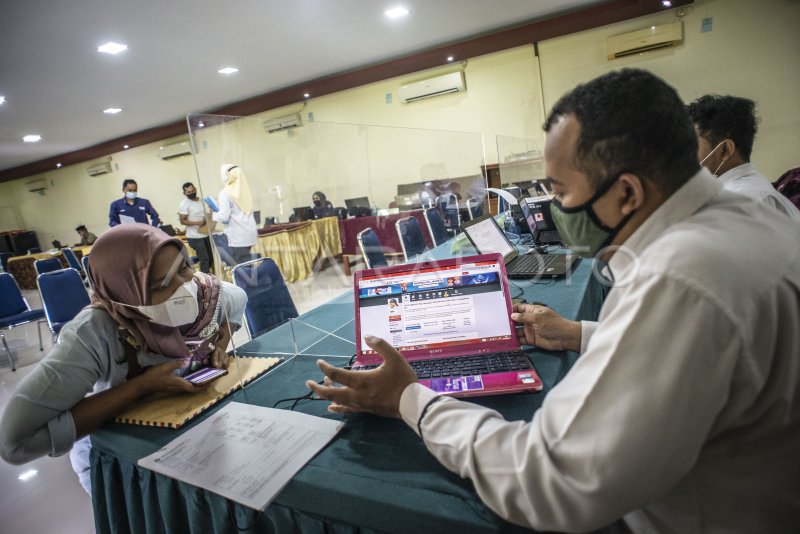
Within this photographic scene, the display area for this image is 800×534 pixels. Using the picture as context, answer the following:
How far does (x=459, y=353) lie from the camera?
0.99m

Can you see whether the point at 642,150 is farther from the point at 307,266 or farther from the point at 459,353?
the point at 307,266

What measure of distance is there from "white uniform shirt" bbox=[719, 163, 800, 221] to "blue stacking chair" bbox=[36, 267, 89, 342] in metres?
4.36

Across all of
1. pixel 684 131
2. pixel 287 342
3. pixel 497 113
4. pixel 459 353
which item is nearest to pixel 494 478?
pixel 459 353

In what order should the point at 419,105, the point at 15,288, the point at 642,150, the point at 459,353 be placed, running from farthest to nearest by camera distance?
1. the point at 419,105
2. the point at 15,288
3. the point at 459,353
4. the point at 642,150

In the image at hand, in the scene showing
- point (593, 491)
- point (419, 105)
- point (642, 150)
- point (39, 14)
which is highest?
point (39, 14)

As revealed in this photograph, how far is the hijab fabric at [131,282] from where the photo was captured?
1.11 m

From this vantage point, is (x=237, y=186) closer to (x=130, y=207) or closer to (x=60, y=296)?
(x=60, y=296)

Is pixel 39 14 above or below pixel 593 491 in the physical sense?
above

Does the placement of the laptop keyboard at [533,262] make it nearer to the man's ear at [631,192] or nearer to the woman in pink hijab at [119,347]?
the man's ear at [631,192]

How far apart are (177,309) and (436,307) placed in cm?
75

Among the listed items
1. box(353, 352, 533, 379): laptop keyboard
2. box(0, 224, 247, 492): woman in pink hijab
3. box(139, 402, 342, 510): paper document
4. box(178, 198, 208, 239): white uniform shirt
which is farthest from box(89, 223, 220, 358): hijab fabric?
box(178, 198, 208, 239): white uniform shirt

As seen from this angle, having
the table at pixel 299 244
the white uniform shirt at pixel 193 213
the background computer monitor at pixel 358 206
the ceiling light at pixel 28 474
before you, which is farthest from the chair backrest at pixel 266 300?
the white uniform shirt at pixel 193 213

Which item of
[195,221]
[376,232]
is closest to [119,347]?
[376,232]

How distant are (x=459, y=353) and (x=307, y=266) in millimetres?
998
